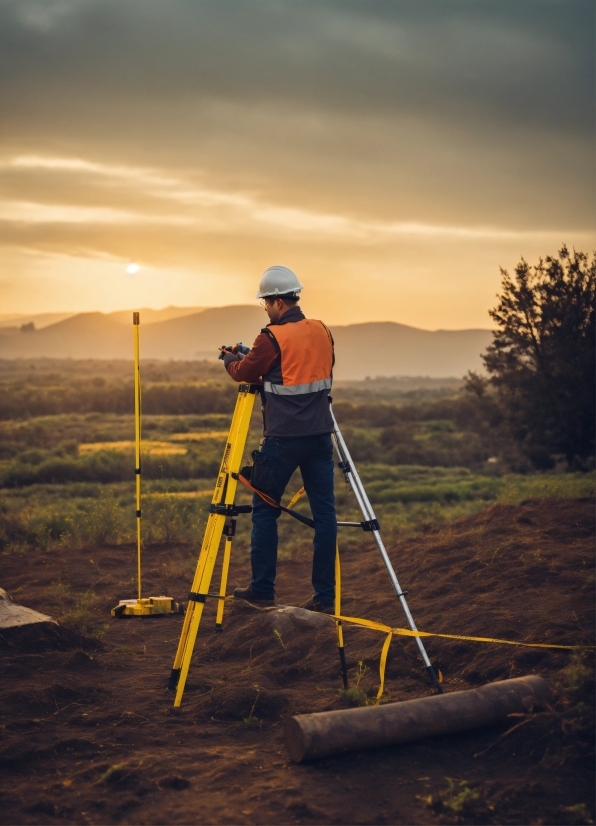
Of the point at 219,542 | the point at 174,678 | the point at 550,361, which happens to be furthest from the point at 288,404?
the point at 550,361

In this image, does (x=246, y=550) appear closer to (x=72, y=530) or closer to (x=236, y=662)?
(x=72, y=530)

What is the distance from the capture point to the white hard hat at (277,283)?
6.85 meters

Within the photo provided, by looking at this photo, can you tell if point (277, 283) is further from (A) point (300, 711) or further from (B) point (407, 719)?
(B) point (407, 719)

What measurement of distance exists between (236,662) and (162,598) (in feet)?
6.45

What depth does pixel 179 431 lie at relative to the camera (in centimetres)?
4247

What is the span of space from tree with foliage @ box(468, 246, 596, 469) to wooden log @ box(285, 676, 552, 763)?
15025 millimetres

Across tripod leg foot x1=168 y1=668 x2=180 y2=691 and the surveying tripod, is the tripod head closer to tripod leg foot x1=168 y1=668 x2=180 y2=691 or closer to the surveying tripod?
the surveying tripod

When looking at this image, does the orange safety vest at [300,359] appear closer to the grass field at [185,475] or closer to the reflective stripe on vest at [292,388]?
the reflective stripe on vest at [292,388]

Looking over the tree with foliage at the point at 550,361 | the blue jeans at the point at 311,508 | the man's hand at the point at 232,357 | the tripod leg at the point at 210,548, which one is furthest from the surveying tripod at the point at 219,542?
the tree with foliage at the point at 550,361

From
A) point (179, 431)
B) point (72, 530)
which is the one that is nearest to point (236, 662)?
point (72, 530)

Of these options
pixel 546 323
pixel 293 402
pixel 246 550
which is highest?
pixel 546 323

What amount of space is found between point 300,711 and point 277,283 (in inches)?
120

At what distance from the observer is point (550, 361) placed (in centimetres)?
2027

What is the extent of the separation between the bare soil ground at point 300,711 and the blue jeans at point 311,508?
415 mm
